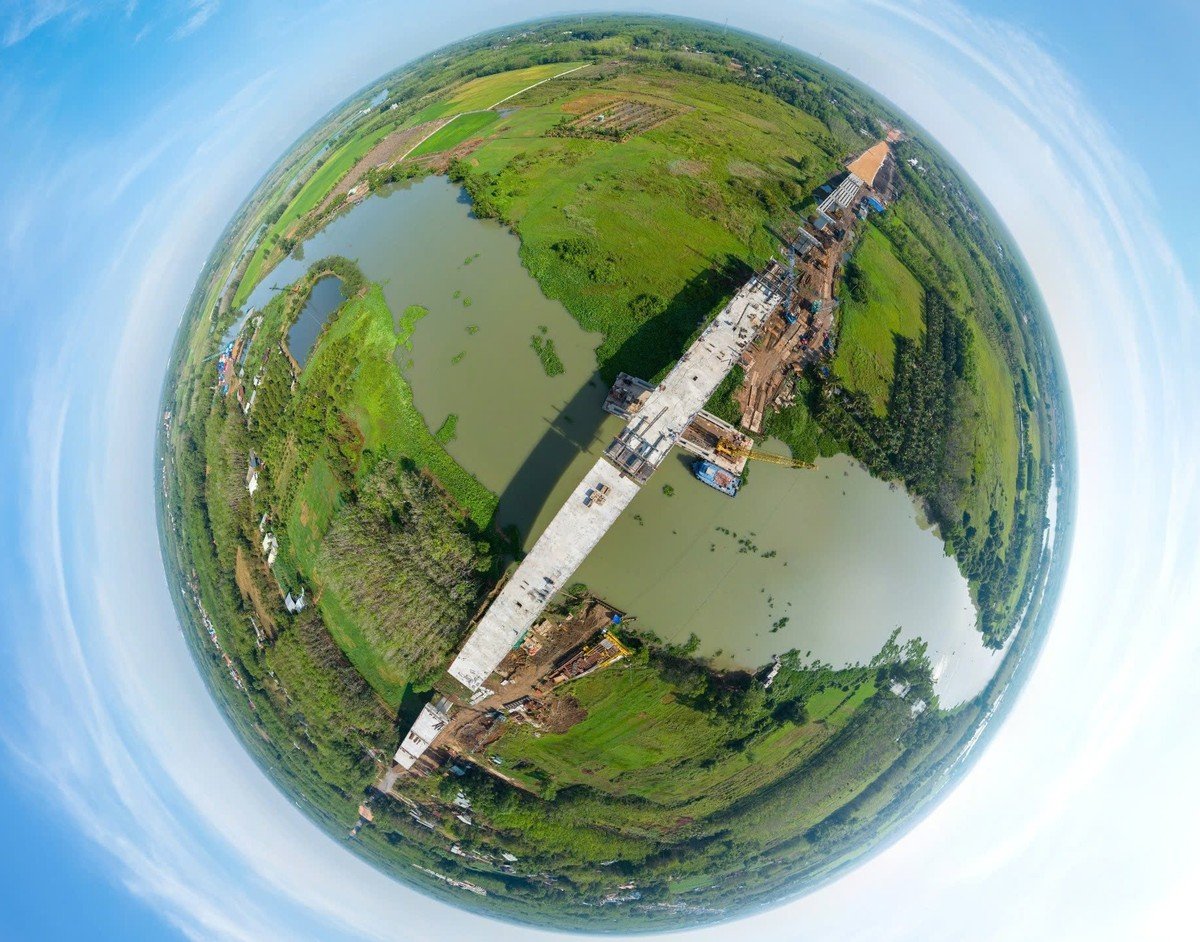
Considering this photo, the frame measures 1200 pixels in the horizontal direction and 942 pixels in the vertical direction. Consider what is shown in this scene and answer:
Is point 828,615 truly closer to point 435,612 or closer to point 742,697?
point 742,697

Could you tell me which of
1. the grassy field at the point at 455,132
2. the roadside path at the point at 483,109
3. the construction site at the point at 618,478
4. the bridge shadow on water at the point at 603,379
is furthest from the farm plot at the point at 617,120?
the construction site at the point at 618,478

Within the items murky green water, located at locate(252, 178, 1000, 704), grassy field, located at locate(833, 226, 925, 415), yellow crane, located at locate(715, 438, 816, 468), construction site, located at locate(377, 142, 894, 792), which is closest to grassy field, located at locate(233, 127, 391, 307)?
murky green water, located at locate(252, 178, 1000, 704)

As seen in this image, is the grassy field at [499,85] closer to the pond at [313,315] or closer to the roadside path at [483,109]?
the roadside path at [483,109]

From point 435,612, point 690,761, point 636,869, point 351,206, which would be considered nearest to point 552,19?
point 351,206

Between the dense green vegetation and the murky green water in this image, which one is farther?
the dense green vegetation

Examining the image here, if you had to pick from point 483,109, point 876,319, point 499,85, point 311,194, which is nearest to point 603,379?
point 876,319

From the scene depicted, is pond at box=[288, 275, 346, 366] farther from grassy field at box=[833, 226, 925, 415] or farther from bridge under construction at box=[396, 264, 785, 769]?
grassy field at box=[833, 226, 925, 415]
